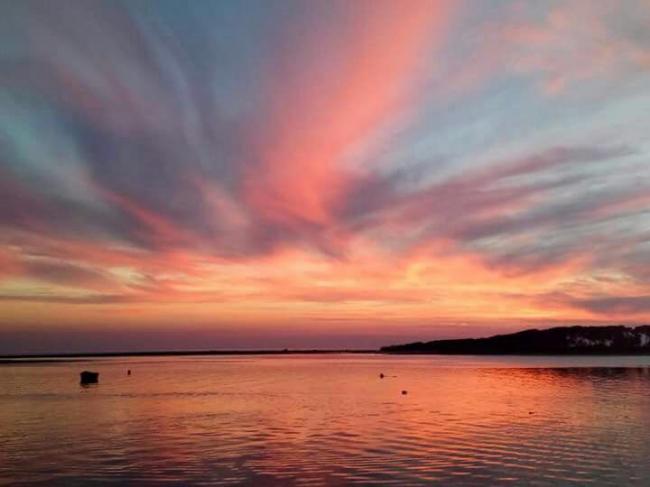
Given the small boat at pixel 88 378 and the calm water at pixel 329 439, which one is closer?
the calm water at pixel 329 439

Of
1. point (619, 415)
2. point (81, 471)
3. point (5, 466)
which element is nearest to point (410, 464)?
point (81, 471)

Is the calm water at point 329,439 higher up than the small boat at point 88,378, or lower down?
lower down

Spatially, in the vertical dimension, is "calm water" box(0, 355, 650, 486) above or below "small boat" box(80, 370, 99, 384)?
below

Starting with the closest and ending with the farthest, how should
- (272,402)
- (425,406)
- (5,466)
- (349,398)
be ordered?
1. (5,466)
2. (425,406)
3. (272,402)
4. (349,398)

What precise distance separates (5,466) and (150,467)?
7704 mm

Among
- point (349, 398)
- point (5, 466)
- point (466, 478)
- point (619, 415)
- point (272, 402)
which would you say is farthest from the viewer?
point (349, 398)

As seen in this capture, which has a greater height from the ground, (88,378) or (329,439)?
(88,378)

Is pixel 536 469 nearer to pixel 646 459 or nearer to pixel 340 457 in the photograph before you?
pixel 646 459

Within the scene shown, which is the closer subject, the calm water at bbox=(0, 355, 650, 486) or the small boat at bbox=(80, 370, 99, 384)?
the calm water at bbox=(0, 355, 650, 486)

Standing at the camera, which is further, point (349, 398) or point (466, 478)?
point (349, 398)

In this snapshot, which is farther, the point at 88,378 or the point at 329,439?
the point at 88,378

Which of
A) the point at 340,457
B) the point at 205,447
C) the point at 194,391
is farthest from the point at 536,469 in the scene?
the point at 194,391

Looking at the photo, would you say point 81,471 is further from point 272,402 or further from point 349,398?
point 349,398

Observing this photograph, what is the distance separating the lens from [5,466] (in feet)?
109
